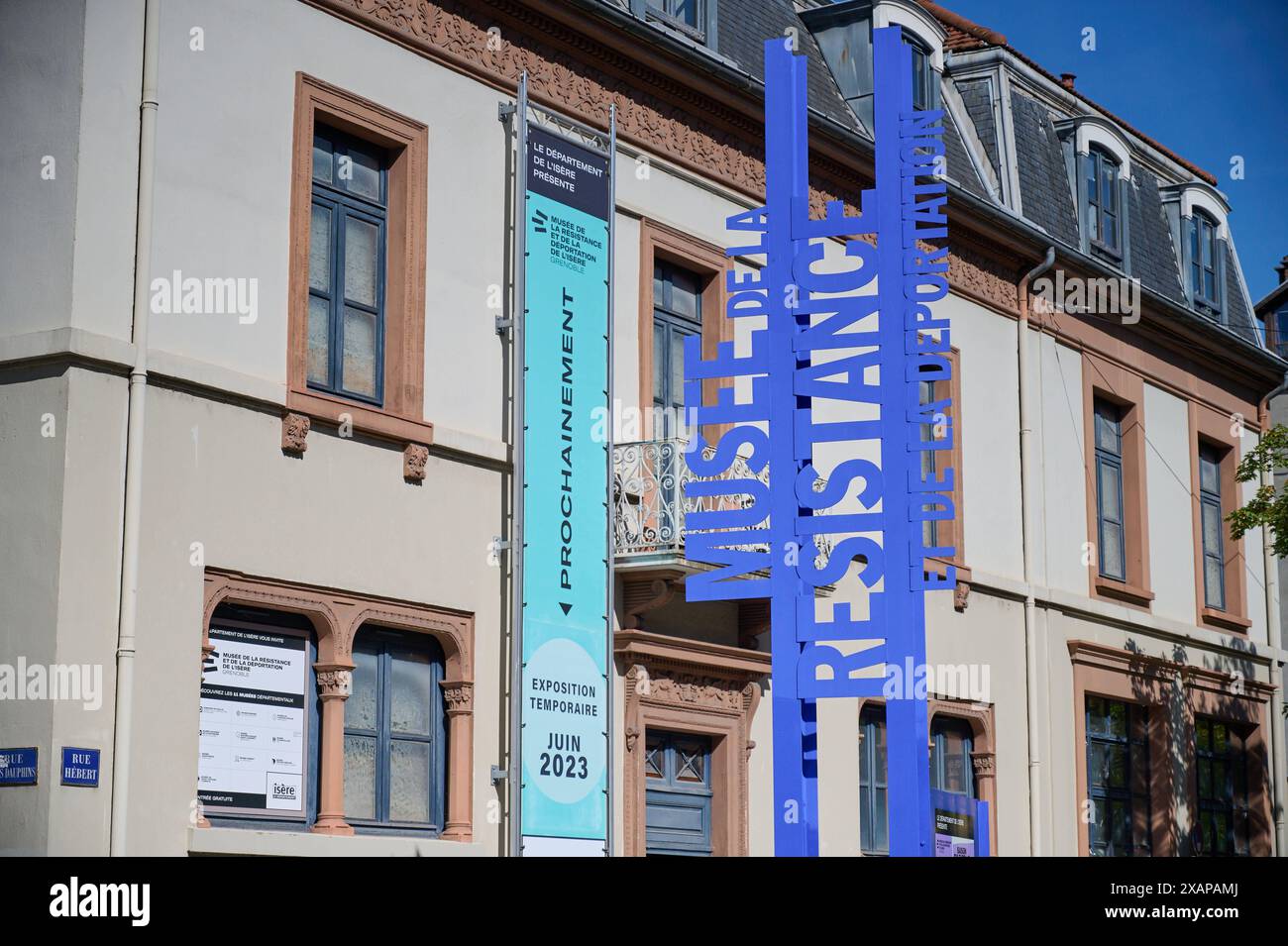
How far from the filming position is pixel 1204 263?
29453 mm

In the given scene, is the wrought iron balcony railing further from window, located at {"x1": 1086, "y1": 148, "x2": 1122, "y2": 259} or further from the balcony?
window, located at {"x1": 1086, "y1": 148, "x2": 1122, "y2": 259}

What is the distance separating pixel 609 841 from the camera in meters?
16.7

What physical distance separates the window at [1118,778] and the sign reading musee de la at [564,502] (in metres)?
9.98

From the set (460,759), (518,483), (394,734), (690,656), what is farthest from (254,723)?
(690,656)

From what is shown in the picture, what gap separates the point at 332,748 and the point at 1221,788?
16659 millimetres

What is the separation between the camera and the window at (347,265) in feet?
50.9

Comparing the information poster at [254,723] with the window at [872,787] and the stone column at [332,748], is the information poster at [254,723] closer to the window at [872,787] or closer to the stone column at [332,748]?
the stone column at [332,748]

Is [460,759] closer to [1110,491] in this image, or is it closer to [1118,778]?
[1118,778]

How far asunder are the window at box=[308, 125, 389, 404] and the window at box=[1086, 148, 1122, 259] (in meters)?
13.2

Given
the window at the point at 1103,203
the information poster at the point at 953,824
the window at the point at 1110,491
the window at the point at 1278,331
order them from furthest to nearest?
the window at the point at 1278,331, the window at the point at 1103,203, the window at the point at 1110,491, the information poster at the point at 953,824

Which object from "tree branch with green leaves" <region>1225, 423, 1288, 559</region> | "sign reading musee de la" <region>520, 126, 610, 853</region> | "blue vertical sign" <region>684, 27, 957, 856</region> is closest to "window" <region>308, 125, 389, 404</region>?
"sign reading musee de la" <region>520, 126, 610, 853</region>

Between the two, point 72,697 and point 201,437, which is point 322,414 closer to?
point 201,437

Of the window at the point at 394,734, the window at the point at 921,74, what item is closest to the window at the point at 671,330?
the window at the point at 394,734

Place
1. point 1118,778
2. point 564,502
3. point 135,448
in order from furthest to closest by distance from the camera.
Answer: point 1118,778
point 564,502
point 135,448
